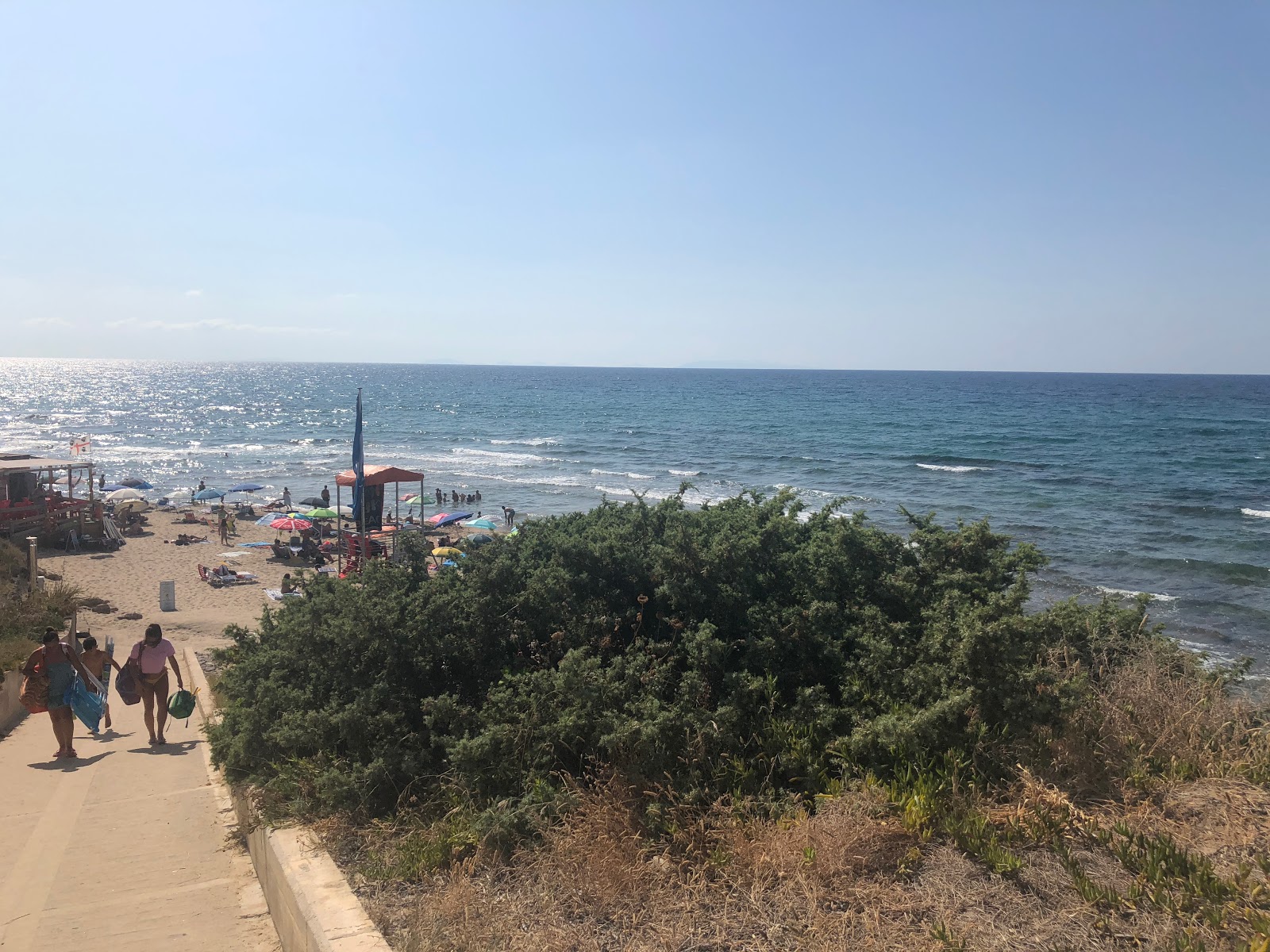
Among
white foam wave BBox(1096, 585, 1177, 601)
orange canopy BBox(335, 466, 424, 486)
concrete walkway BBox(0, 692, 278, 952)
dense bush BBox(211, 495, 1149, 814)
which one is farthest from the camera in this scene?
orange canopy BBox(335, 466, 424, 486)

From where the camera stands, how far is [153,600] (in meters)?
21.2

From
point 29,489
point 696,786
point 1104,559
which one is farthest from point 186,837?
point 29,489

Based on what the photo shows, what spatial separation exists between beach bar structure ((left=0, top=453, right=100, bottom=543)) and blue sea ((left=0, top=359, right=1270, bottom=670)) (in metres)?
14.2

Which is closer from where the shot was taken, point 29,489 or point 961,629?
point 961,629

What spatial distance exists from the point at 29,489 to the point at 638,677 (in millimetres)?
28575

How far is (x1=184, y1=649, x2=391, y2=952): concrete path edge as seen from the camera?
12.0 feet

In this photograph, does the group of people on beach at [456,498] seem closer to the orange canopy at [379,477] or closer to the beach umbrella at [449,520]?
the beach umbrella at [449,520]

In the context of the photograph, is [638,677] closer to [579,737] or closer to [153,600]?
[579,737]

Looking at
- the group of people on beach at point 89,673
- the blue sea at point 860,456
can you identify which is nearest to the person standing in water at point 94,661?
the group of people on beach at point 89,673

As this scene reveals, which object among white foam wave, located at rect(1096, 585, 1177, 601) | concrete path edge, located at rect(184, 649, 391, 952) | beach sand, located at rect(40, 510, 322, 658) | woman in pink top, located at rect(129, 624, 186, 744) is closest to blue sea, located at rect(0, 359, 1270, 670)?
white foam wave, located at rect(1096, 585, 1177, 601)

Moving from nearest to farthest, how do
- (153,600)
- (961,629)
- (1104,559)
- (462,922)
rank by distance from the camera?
(462,922) < (961,629) < (153,600) < (1104,559)

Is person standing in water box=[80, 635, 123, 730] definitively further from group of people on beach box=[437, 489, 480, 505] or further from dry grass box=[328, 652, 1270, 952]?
group of people on beach box=[437, 489, 480, 505]

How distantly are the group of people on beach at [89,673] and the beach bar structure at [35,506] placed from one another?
19.2m

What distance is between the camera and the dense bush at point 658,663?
4.76m
